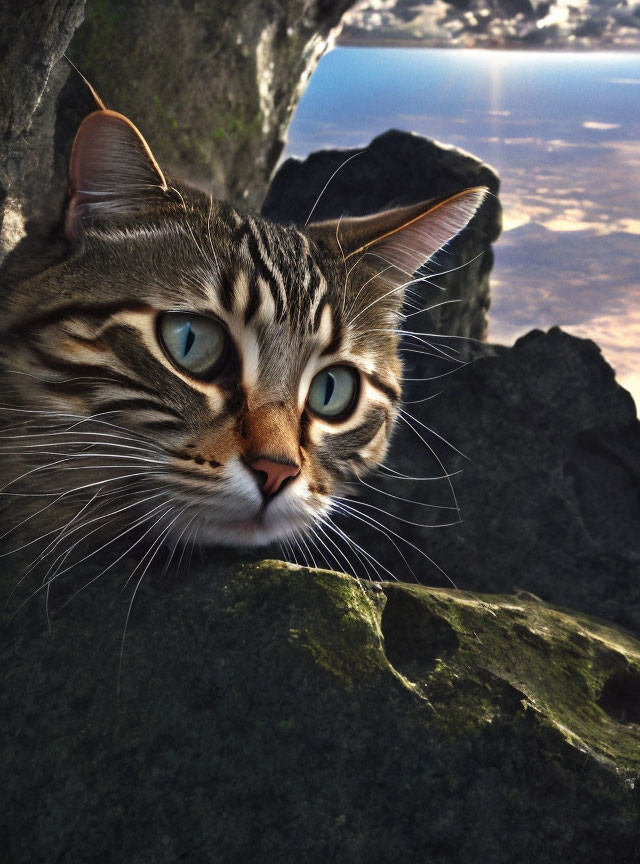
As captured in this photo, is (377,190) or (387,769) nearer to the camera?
(387,769)

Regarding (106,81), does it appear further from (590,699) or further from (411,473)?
(590,699)

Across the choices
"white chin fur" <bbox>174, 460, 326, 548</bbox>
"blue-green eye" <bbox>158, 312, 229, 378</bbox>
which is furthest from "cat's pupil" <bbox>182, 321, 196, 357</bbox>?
"white chin fur" <bbox>174, 460, 326, 548</bbox>

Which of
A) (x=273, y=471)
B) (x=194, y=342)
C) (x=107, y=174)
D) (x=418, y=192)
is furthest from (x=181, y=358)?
(x=418, y=192)

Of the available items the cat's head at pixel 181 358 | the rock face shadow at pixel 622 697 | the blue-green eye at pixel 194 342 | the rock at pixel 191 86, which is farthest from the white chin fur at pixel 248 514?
the rock at pixel 191 86

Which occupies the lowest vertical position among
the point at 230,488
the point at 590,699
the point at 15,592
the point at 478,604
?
the point at 590,699

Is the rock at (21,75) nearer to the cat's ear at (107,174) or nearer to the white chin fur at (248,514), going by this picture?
the cat's ear at (107,174)

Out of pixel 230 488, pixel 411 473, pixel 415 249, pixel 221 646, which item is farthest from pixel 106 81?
pixel 221 646

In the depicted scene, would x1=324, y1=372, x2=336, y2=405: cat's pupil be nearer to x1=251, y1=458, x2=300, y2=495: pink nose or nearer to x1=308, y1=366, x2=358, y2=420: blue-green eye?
x1=308, y1=366, x2=358, y2=420: blue-green eye
